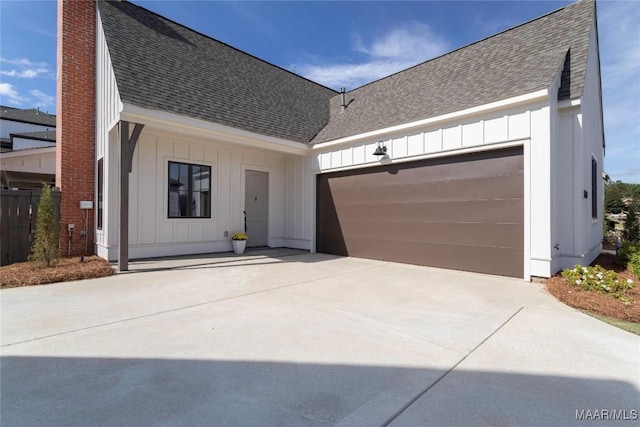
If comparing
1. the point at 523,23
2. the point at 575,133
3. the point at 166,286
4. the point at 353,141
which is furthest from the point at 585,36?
the point at 166,286

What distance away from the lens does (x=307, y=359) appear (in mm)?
2695

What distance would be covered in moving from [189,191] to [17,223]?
150 inches

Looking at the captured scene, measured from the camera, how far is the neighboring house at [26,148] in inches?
467

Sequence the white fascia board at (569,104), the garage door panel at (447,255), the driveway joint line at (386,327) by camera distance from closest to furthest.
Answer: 1. the driveway joint line at (386,327)
2. the white fascia board at (569,104)
3. the garage door panel at (447,255)

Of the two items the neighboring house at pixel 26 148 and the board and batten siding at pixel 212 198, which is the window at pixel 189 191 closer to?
the board and batten siding at pixel 212 198

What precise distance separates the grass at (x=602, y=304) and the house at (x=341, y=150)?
69cm

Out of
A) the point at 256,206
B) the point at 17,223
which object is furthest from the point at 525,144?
the point at 17,223

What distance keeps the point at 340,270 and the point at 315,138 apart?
190 inches

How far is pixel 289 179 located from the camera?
10.9m

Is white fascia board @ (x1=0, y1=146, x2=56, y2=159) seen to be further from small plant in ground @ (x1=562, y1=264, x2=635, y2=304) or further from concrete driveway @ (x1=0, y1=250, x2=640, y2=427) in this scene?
small plant in ground @ (x1=562, y1=264, x2=635, y2=304)

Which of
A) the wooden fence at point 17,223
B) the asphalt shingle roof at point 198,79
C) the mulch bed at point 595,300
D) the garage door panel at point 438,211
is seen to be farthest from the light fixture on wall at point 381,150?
the wooden fence at point 17,223

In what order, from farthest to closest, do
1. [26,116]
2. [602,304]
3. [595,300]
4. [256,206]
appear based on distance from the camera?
[26,116]
[256,206]
[595,300]
[602,304]

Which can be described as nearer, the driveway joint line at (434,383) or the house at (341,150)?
the driveway joint line at (434,383)

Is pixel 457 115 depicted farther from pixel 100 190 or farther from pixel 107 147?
pixel 100 190
